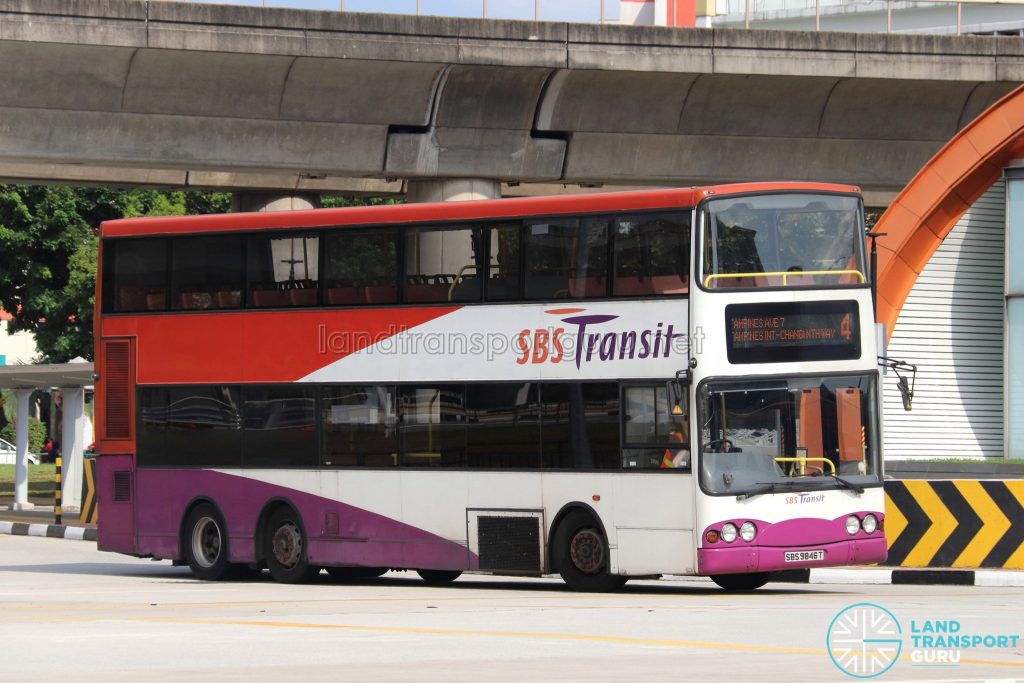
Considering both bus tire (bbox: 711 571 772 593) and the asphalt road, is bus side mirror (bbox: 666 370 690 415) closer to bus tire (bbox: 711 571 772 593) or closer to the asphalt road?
the asphalt road

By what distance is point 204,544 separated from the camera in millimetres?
20844

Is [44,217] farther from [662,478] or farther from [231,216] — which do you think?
[662,478]

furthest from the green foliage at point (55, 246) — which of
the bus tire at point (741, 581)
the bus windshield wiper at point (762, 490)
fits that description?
the bus windshield wiper at point (762, 490)

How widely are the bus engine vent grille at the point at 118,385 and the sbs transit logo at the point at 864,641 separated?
32.7 ft

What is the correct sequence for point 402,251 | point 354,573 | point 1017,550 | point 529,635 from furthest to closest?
point 354,573 < point 1017,550 < point 402,251 < point 529,635

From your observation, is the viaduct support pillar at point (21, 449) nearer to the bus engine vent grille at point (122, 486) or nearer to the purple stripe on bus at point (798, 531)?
the bus engine vent grille at point (122, 486)

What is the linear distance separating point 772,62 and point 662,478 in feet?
41.4

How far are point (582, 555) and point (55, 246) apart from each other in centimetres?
3242

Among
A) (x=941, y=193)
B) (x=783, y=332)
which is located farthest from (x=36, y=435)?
(x=783, y=332)

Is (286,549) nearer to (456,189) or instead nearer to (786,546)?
(786,546)

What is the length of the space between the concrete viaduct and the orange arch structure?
5.45 ft

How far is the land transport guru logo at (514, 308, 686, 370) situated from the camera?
1703cm

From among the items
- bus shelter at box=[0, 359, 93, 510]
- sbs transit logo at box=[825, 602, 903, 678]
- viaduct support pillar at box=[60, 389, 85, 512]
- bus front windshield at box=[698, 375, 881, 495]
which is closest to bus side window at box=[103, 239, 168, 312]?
bus front windshield at box=[698, 375, 881, 495]

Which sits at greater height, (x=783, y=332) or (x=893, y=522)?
(x=783, y=332)
